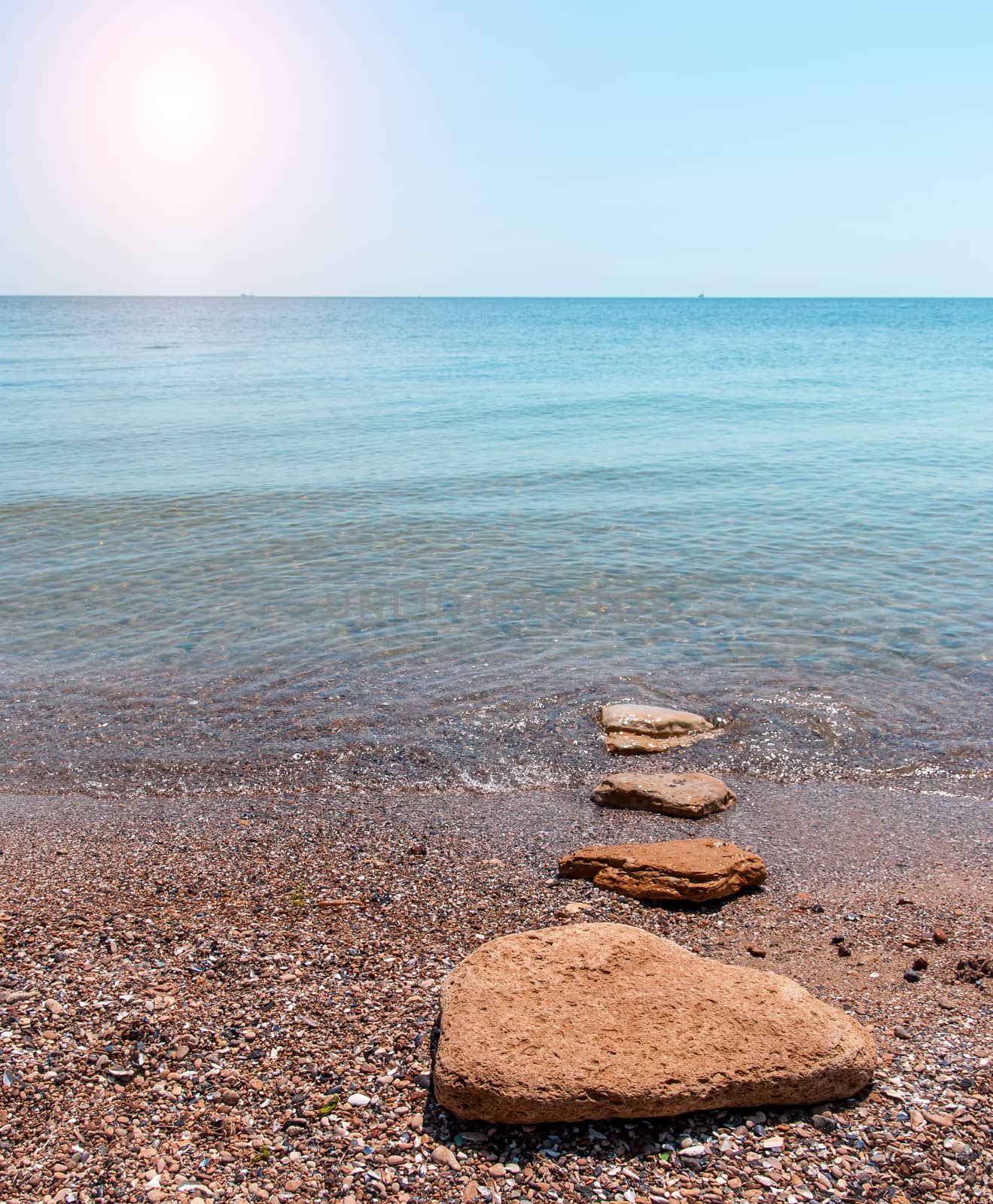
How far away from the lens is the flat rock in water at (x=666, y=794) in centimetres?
745

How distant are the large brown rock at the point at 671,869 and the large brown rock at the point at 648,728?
215cm

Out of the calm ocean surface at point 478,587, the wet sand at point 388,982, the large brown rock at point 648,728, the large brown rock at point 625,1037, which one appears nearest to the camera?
the wet sand at point 388,982

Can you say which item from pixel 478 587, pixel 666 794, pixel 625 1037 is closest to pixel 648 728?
pixel 666 794

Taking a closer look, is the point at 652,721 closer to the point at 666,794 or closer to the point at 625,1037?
the point at 666,794

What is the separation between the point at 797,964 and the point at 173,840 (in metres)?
4.56

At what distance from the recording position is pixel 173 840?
22.9 ft

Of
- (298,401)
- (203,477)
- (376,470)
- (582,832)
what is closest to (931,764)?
Result: (582,832)

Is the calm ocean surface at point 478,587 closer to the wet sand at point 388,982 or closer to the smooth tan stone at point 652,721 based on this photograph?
the smooth tan stone at point 652,721

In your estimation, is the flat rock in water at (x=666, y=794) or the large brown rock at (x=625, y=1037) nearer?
the large brown rock at (x=625, y=1037)

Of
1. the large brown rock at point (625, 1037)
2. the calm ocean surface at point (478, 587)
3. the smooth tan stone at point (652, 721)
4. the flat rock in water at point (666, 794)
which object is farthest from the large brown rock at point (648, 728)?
the large brown rock at point (625, 1037)

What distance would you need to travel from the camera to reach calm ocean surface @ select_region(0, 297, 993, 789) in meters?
8.89

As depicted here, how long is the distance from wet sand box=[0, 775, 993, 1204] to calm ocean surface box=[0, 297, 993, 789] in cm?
95

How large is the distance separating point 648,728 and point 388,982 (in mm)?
4433

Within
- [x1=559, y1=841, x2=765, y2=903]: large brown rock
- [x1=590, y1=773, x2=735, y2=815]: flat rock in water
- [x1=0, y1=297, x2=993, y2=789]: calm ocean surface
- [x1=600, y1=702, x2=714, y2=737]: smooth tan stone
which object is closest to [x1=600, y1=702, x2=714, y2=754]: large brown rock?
[x1=600, y1=702, x2=714, y2=737]: smooth tan stone
